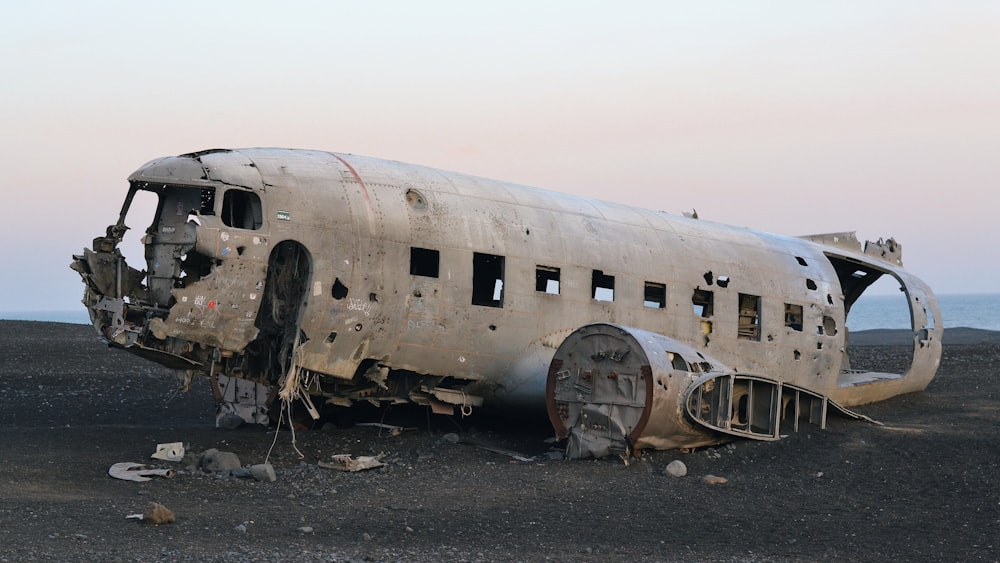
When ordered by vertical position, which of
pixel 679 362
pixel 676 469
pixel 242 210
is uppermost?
pixel 242 210

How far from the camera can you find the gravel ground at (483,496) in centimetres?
1067

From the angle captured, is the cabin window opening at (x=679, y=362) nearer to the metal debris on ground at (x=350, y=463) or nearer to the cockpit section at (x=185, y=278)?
the metal debris on ground at (x=350, y=463)

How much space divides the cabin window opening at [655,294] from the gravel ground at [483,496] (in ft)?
9.56

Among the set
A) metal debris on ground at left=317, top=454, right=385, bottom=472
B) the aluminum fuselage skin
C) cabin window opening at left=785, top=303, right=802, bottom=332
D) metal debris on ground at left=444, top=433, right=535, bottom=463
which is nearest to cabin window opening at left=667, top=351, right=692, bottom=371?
the aluminum fuselage skin

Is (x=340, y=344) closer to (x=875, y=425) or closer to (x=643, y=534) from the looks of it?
(x=643, y=534)

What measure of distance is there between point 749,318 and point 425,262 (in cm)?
726

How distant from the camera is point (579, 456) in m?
15.7

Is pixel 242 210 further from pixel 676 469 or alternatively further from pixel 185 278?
pixel 676 469

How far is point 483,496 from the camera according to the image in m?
13.3

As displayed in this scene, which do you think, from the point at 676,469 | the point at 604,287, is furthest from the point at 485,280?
the point at 676,469

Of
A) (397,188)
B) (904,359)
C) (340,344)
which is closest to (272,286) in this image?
(340,344)

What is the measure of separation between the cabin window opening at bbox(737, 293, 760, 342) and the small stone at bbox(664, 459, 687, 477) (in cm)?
554

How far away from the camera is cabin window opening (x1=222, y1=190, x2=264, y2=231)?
1448cm

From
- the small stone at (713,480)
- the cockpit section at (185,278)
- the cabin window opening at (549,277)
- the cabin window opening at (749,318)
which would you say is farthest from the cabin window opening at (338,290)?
the cabin window opening at (749,318)
